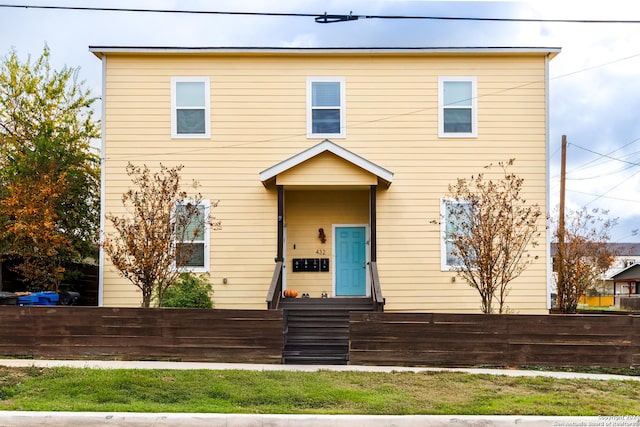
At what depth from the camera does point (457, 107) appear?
17297mm

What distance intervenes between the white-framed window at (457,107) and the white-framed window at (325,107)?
242cm

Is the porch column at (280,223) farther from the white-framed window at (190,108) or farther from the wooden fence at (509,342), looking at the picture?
the wooden fence at (509,342)

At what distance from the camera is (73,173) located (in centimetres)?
1866

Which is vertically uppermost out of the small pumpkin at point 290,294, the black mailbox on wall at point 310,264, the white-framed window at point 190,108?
the white-framed window at point 190,108

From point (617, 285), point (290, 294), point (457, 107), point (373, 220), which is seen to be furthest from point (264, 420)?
point (617, 285)

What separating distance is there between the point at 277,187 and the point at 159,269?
408 cm

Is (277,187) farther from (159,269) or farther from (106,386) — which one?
(106,386)

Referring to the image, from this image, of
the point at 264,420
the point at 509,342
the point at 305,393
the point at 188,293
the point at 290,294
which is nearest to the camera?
the point at 264,420

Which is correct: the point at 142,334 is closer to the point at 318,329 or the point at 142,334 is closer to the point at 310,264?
the point at 318,329

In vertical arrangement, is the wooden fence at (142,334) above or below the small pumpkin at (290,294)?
below

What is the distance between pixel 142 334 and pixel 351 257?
21.6 ft

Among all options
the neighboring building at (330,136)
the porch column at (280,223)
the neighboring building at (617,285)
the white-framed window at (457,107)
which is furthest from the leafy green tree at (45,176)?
the neighboring building at (617,285)

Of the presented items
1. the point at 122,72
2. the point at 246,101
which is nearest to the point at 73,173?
the point at 122,72

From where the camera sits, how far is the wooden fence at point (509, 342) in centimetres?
1223
